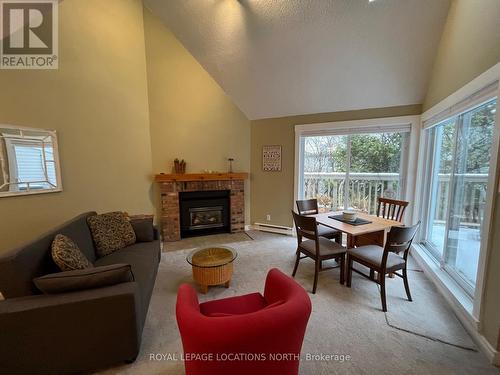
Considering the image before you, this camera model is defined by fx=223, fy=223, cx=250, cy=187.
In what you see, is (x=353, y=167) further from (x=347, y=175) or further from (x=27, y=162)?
(x=27, y=162)

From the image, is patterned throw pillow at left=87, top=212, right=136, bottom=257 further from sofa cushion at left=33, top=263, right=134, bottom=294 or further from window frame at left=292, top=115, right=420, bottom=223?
window frame at left=292, top=115, right=420, bottom=223

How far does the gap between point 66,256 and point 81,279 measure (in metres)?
0.30

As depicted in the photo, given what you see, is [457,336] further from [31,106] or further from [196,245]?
[31,106]

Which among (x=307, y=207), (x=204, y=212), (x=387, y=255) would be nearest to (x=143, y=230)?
(x=204, y=212)

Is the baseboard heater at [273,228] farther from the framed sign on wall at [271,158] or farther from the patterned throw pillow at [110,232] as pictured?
the patterned throw pillow at [110,232]

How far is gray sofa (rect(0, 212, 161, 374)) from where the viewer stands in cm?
134

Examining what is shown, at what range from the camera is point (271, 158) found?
4.51 meters

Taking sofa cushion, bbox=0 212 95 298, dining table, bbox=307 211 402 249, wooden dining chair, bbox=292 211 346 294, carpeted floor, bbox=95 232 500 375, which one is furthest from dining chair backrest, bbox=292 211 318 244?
sofa cushion, bbox=0 212 95 298

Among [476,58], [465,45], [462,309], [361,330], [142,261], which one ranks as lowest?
[361,330]

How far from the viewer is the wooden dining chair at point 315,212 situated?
318 centimetres

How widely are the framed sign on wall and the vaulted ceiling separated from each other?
83 centimetres

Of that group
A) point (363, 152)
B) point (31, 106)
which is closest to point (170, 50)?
point (31, 106)

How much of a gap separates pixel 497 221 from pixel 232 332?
6.80 feet

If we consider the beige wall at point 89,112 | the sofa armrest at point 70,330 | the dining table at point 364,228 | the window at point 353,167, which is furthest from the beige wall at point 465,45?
the beige wall at point 89,112
